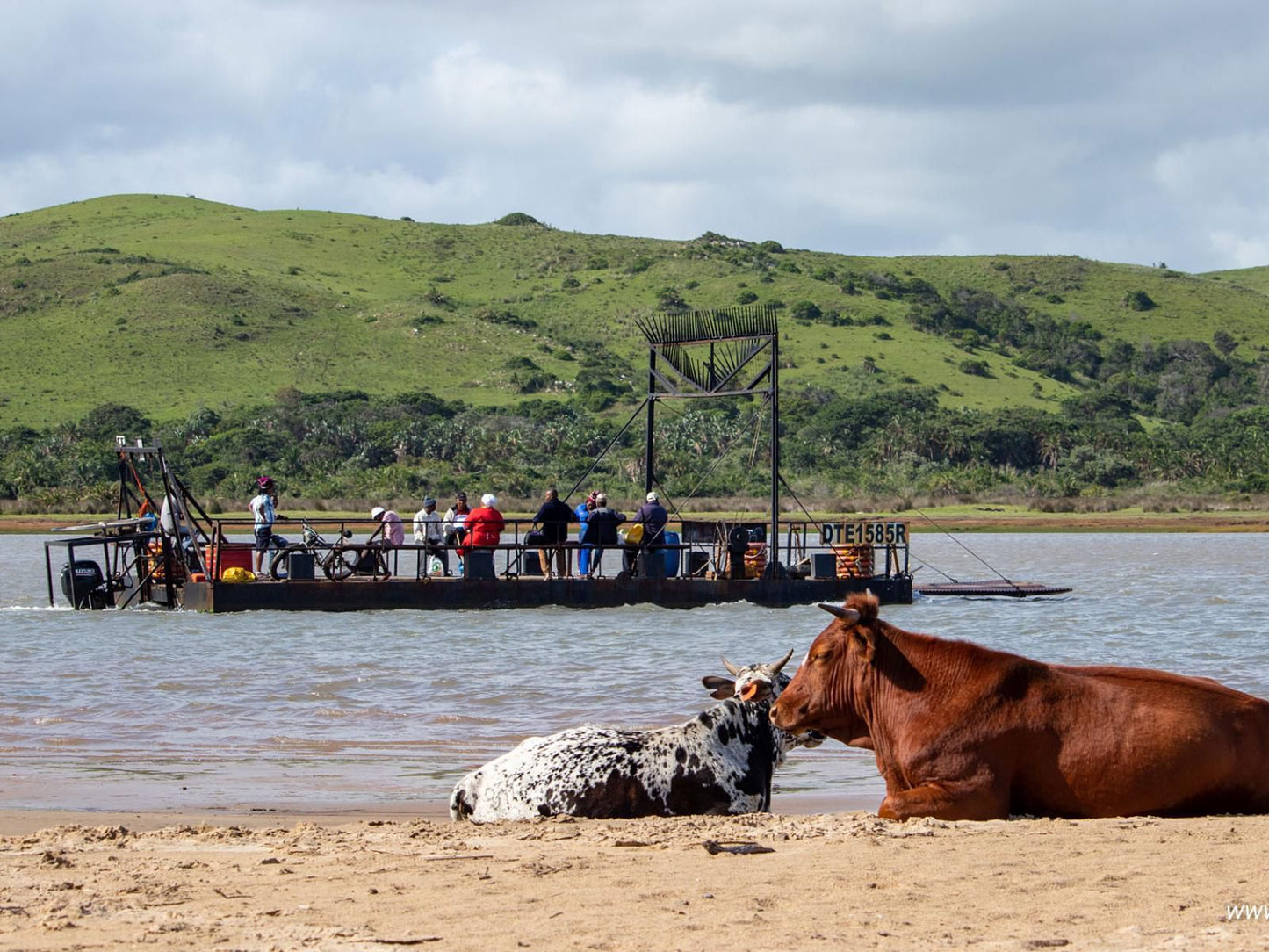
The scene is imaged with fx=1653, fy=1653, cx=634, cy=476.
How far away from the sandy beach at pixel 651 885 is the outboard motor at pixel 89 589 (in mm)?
20105

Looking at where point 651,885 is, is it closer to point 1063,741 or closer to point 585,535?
point 1063,741

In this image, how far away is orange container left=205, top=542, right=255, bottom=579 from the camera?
2670 centimetres

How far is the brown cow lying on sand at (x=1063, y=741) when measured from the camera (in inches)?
319

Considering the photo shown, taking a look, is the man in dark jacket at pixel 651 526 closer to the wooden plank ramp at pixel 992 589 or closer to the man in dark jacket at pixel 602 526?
the man in dark jacket at pixel 602 526

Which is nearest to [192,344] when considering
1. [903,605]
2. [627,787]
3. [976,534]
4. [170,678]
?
[976,534]

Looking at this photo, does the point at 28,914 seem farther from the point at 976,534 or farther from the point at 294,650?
the point at 976,534

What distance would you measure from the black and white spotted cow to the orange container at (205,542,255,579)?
18.2 meters

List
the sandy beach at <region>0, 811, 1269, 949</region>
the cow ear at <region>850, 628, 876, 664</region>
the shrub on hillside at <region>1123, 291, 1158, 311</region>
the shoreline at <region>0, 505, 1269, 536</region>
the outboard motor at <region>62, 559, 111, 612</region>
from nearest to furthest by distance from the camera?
the sandy beach at <region>0, 811, 1269, 949</region> < the cow ear at <region>850, 628, 876, 664</region> < the outboard motor at <region>62, 559, 111, 612</region> < the shoreline at <region>0, 505, 1269, 536</region> < the shrub on hillside at <region>1123, 291, 1158, 311</region>

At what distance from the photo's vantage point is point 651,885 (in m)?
6.81

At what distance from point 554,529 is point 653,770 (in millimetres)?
19444

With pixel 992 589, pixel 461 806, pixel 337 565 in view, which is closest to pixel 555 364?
pixel 992 589

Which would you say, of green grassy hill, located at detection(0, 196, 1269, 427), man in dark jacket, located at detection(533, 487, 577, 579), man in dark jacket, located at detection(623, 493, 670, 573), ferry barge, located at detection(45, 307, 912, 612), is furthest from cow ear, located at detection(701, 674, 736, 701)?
green grassy hill, located at detection(0, 196, 1269, 427)

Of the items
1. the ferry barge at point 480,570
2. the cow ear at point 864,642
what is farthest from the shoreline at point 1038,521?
the cow ear at point 864,642

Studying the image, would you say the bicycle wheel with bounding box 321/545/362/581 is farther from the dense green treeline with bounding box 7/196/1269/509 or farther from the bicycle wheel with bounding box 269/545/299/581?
the dense green treeline with bounding box 7/196/1269/509
